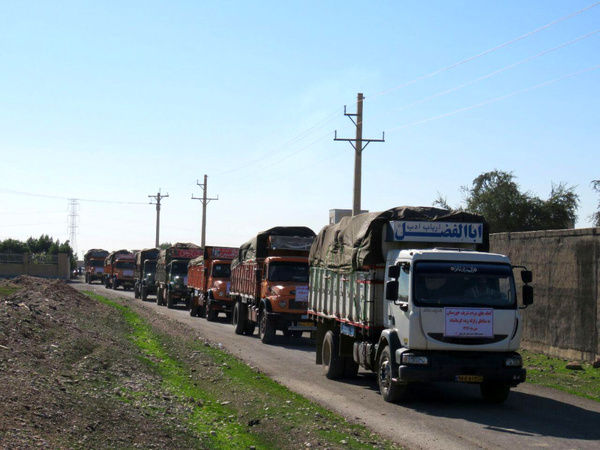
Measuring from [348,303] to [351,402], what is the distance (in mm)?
2525

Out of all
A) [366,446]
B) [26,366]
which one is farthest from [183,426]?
[26,366]

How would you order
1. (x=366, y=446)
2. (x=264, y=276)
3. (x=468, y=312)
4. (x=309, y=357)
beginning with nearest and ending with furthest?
(x=366, y=446) < (x=468, y=312) < (x=309, y=357) < (x=264, y=276)

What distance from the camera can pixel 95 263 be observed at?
284ft

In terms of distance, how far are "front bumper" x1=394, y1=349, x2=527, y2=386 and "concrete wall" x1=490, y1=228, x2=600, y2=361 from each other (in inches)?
279

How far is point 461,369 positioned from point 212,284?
79.0 feet

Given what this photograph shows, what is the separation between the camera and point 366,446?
10219mm

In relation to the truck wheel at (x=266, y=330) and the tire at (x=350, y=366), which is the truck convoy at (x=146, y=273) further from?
the tire at (x=350, y=366)

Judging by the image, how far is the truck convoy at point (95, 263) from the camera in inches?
3408

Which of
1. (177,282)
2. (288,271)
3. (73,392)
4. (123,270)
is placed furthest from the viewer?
(123,270)

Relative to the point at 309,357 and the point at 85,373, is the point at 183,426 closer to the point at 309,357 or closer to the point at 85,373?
the point at 85,373

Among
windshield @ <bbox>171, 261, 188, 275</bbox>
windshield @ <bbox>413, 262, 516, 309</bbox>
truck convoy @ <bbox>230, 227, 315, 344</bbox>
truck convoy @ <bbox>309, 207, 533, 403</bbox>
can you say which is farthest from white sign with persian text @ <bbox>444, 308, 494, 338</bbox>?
windshield @ <bbox>171, 261, 188, 275</bbox>

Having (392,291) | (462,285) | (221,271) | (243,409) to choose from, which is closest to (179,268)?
(221,271)

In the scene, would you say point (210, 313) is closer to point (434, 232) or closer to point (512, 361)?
point (434, 232)

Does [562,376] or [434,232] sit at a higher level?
[434,232]
